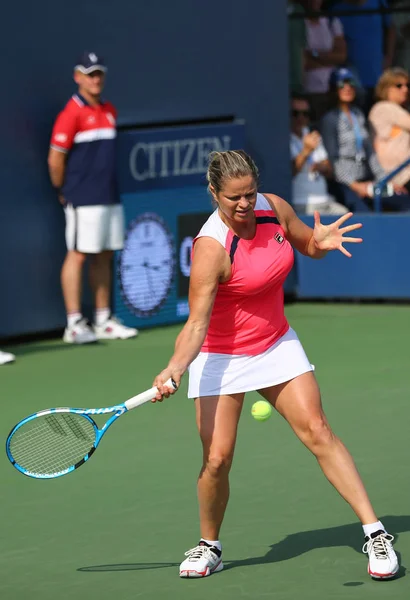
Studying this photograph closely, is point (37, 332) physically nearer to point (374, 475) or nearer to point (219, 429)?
point (374, 475)

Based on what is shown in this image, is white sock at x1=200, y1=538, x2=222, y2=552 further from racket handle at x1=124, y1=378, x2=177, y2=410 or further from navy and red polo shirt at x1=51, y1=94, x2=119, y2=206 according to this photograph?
navy and red polo shirt at x1=51, y1=94, x2=119, y2=206

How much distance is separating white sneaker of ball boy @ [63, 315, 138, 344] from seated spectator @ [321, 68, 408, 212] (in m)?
3.03

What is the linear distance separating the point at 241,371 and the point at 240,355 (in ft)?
0.23

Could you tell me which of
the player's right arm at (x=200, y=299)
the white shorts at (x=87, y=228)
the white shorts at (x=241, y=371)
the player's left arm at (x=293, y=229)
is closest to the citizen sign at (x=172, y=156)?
the white shorts at (x=87, y=228)

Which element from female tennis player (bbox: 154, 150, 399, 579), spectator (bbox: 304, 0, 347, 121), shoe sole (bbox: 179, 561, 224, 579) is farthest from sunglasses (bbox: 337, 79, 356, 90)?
shoe sole (bbox: 179, 561, 224, 579)

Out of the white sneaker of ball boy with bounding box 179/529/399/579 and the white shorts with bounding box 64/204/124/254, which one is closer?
the white sneaker of ball boy with bounding box 179/529/399/579

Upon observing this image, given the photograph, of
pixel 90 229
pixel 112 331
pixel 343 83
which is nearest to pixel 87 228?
pixel 90 229

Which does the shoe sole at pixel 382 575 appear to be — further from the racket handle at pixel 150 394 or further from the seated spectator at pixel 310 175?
the seated spectator at pixel 310 175

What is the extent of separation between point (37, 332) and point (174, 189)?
1.85 metres

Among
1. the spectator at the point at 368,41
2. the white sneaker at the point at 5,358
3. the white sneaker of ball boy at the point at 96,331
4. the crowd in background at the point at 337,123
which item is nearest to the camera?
the white sneaker at the point at 5,358

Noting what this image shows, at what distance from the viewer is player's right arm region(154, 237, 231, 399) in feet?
17.5

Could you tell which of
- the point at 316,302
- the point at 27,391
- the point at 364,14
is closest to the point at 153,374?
the point at 27,391

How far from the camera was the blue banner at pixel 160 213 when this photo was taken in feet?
38.8

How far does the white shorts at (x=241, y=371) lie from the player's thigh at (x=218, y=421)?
0.04 m
